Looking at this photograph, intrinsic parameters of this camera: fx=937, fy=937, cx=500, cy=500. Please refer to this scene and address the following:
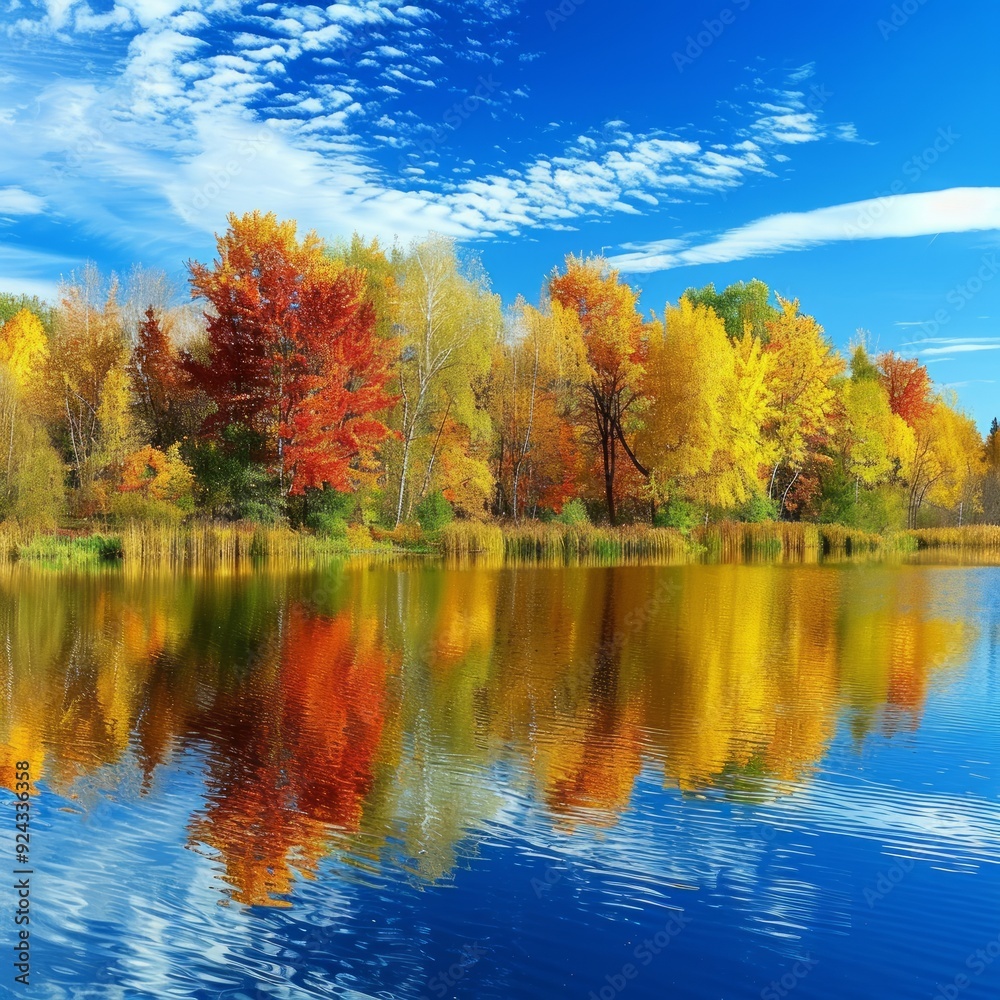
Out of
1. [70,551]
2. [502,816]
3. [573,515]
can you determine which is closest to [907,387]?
[573,515]

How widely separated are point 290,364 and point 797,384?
26403 mm

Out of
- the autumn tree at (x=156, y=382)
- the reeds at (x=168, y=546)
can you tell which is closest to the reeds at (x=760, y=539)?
the reeds at (x=168, y=546)

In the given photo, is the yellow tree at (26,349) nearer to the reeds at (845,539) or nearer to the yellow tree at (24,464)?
the yellow tree at (24,464)

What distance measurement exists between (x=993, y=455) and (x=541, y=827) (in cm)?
7904

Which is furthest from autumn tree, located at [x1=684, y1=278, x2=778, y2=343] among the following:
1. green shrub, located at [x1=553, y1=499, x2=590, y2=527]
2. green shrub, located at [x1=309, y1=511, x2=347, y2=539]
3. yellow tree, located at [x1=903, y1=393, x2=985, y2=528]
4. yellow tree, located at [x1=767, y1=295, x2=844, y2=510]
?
green shrub, located at [x1=309, y1=511, x2=347, y2=539]

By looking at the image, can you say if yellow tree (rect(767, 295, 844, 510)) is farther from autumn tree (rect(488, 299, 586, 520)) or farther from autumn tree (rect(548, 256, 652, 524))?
autumn tree (rect(488, 299, 586, 520))

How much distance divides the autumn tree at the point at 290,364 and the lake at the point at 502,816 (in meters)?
17.3

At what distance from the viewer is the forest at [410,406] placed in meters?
32.0

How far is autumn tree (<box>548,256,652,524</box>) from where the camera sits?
40344 millimetres

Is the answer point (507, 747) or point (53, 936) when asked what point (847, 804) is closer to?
point (507, 747)

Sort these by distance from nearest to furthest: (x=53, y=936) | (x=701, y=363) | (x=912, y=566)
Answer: (x=53, y=936) < (x=912, y=566) < (x=701, y=363)

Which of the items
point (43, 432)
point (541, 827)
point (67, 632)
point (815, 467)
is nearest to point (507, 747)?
point (541, 827)

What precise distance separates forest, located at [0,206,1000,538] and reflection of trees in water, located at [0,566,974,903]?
11126 mm

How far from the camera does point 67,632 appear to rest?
15336mm
